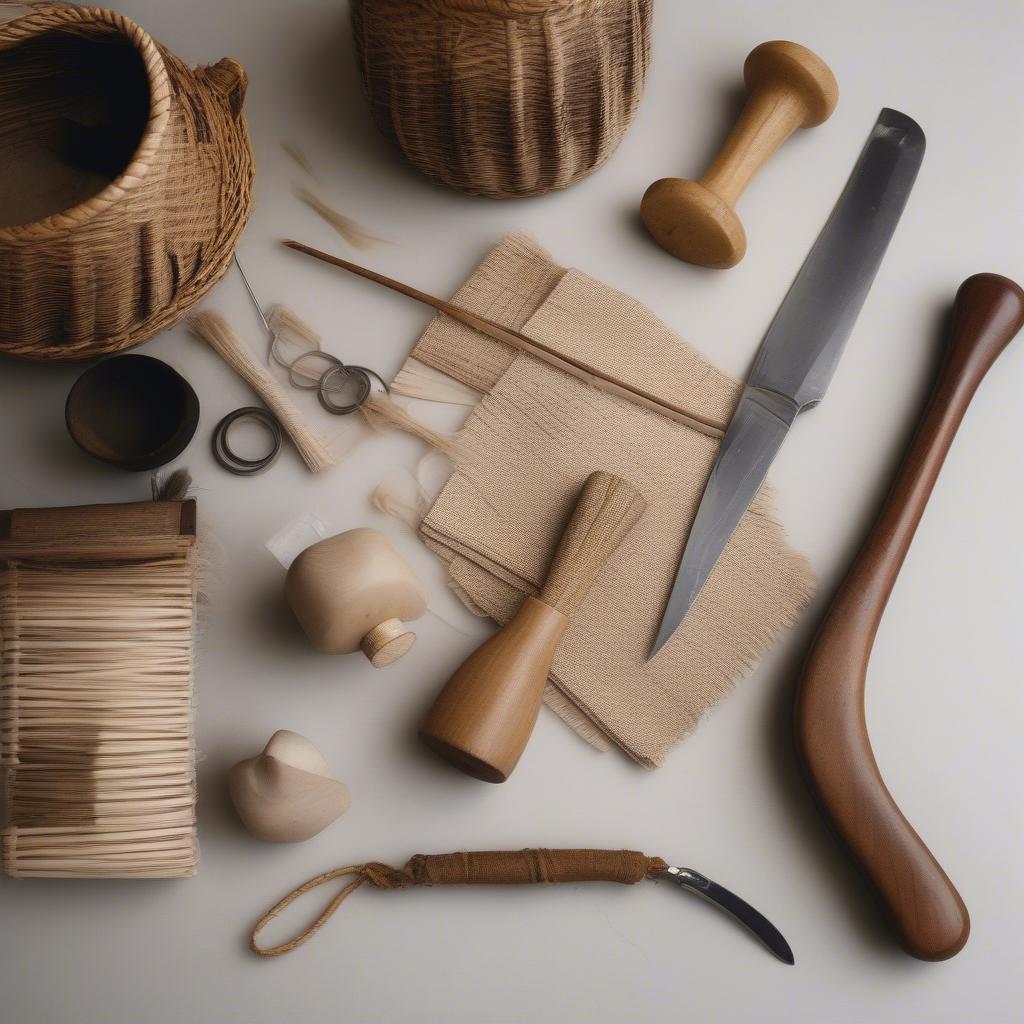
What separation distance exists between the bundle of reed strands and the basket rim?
22 cm

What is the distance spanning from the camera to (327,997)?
795 mm

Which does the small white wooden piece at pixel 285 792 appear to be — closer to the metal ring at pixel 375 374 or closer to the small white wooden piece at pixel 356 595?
the small white wooden piece at pixel 356 595

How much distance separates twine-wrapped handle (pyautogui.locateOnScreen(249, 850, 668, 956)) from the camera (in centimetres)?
79

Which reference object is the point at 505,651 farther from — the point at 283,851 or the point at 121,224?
the point at 121,224

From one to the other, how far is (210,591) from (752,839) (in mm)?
512

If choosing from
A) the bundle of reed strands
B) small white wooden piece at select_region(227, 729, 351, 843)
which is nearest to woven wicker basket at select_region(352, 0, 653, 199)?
the bundle of reed strands

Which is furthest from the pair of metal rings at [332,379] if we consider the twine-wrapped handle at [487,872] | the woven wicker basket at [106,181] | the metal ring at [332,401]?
the twine-wrapped handle at [487,872]

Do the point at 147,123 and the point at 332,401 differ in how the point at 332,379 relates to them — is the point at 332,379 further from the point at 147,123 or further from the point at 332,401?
the point at 147,123

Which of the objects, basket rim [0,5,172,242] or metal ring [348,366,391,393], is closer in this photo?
basket rim [0,5,172,242]

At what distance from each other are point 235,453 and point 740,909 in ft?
1.92

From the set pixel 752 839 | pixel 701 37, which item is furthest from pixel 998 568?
pixel 701 37

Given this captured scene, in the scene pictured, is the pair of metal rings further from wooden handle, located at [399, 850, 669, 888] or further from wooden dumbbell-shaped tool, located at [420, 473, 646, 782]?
wooden handle, located at [399, 850, 669, 888]

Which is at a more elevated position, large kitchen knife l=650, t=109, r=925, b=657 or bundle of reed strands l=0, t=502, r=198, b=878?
large kitchen knife l=650, t=109, r=925, b=657

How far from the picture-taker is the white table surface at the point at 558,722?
80 centimetres
